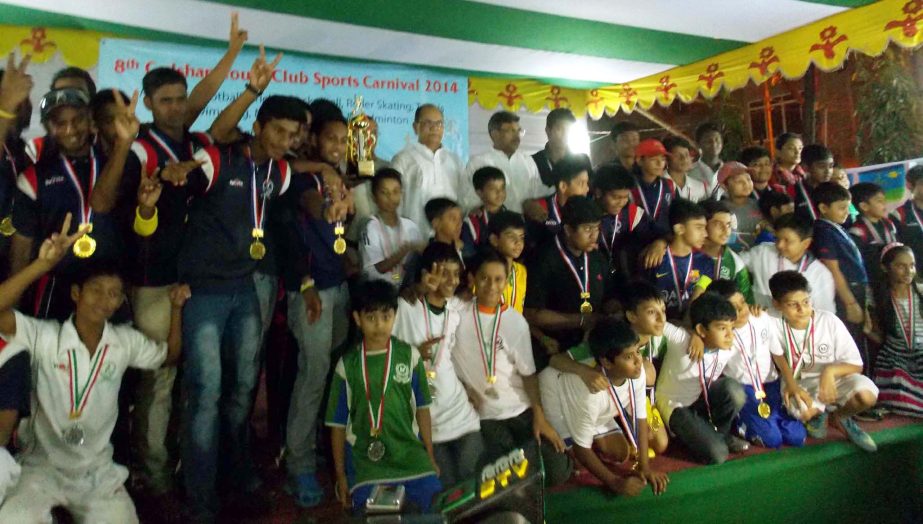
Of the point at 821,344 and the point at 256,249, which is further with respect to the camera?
the point at 821,344

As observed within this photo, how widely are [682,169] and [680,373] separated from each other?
66.2 inches

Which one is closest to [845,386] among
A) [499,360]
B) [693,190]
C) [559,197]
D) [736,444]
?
[736,444]

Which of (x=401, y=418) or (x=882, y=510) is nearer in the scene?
(x=401, y=418)

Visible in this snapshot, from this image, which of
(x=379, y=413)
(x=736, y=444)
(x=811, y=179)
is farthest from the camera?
(x=811, y=179)

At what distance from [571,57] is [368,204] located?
3.19m

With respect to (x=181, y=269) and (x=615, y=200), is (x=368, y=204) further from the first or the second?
(x=615, y=200)

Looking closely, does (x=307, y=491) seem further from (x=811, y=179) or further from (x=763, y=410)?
(x=811, y=179)

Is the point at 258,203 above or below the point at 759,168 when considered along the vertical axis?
below

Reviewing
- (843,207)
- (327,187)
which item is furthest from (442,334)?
(843,207)

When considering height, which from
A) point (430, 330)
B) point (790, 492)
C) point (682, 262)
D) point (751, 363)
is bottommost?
point (790, 492)

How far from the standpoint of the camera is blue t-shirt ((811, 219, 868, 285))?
4203 mm

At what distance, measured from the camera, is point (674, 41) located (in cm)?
540

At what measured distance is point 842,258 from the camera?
13.8 ft

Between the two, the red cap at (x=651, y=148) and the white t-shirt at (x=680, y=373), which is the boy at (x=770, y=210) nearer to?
the red cap at (x=651, y=148)
